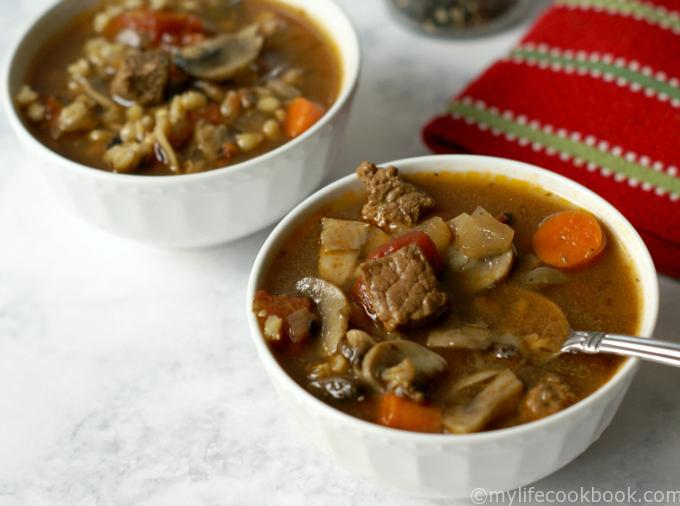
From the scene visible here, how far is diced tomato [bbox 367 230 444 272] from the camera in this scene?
2500 mm

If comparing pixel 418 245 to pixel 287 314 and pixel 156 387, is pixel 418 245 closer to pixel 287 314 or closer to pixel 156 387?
pixel 287 314

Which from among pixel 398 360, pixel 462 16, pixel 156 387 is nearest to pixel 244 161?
pixel 156 387

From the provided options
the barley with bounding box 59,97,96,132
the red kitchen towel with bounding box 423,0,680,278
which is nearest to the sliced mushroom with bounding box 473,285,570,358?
the red kitchen towel with bounding box 423,0,680,278

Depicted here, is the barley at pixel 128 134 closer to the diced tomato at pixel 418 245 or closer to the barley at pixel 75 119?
the barley at pixel 75 119

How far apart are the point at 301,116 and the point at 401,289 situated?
41.4 inches

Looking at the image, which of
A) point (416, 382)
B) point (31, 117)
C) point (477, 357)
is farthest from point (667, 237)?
point (31, 117)

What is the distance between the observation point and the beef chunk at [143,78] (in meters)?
3.24

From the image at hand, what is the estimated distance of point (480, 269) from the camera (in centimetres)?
250

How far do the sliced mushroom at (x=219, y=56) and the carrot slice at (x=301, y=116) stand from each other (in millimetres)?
295

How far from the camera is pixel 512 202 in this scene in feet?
8.87

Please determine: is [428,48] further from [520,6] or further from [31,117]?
[31,117]

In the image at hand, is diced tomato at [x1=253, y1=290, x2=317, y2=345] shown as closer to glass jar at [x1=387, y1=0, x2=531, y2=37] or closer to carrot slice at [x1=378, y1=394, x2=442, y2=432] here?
carrot slice at [x1=378, y1=394, x2=442, y2=432]

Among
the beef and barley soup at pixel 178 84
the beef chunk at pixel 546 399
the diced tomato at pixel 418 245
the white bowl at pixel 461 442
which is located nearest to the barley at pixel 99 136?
the beef and barley soup at pixel 178 84

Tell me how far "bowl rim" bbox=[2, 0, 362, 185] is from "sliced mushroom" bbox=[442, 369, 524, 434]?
1.10 m
